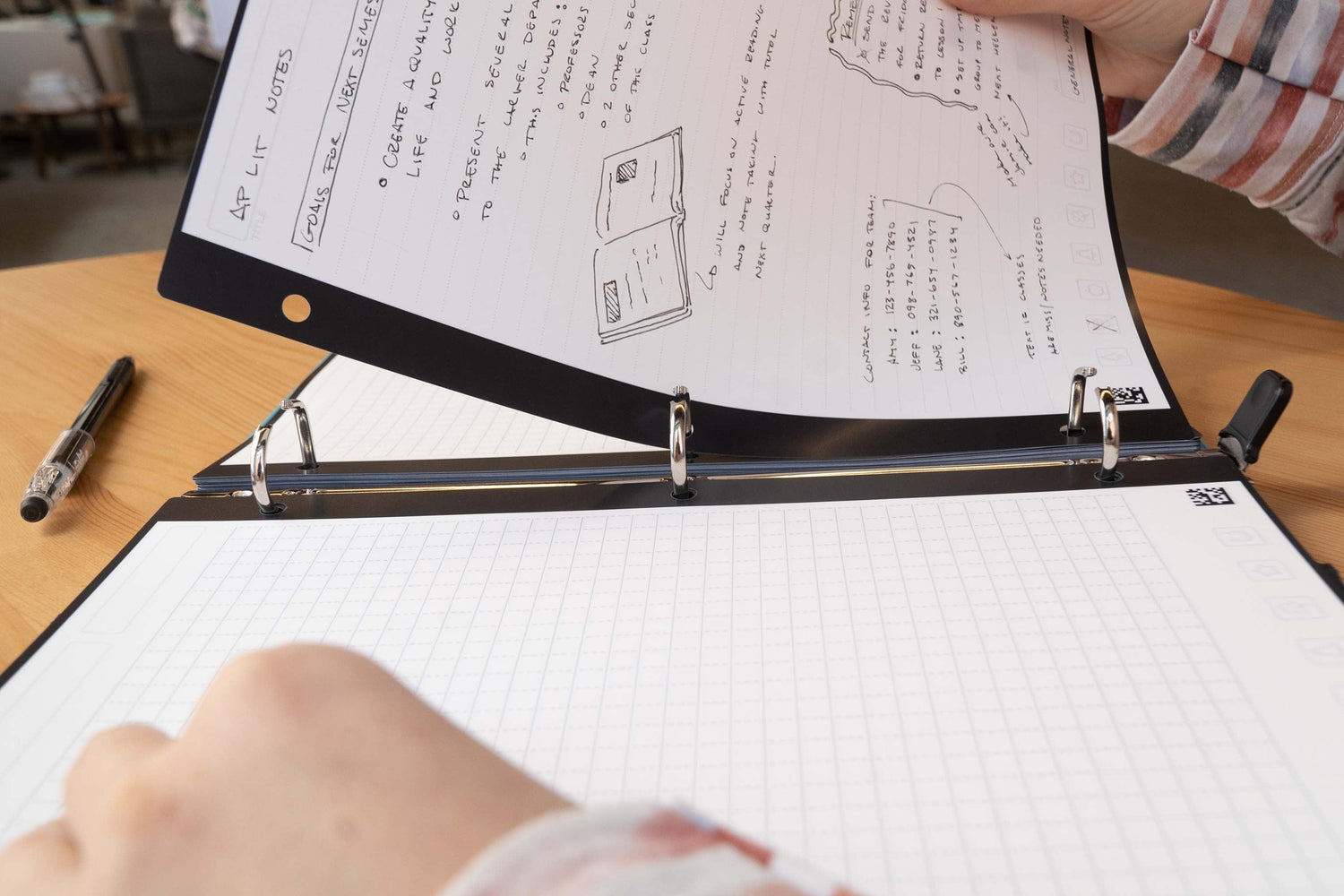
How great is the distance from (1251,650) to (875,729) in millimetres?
153

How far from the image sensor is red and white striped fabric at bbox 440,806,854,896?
0.54 ft

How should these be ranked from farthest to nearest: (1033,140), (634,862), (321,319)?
(1033,140) < (321,319) < (634,862)

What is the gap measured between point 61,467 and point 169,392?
0.14 meters

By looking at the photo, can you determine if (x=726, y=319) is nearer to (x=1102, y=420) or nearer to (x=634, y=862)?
(x=1102, y=420)

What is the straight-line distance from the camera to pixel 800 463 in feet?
1.65

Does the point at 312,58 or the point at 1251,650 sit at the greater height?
the point at 312,58

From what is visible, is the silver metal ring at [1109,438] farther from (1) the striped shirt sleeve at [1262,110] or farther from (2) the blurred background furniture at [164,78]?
(2) the blurred background furniture at [164,78]

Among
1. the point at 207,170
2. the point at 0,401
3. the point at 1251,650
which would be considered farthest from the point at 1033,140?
the point at 0,401

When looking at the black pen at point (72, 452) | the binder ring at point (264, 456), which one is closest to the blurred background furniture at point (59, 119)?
the black pen at point (72, 452)

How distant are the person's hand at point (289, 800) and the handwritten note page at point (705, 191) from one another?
0.86ft

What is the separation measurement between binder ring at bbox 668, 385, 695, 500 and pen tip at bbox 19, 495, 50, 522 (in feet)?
1.15

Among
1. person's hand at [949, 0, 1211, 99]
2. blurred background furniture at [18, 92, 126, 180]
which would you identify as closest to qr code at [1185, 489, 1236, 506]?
person's hand at [949, 0, 1211, 99]

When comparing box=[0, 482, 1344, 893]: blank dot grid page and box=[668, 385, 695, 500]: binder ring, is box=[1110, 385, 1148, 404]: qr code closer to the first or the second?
box=[0, 482, 1344, 893]: blank dot grid page

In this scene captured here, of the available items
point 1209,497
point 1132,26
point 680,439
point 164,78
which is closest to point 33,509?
point 680,439
